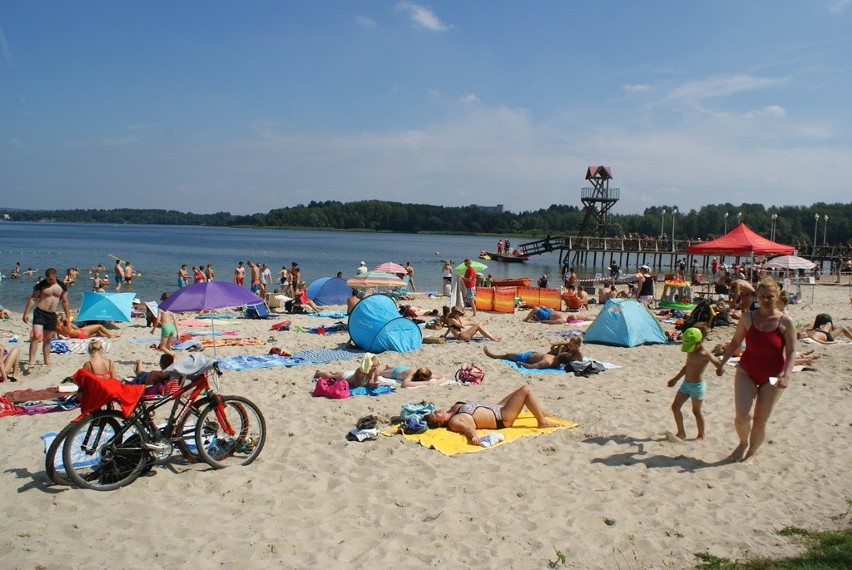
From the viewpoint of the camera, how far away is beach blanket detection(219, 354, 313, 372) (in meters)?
10.2

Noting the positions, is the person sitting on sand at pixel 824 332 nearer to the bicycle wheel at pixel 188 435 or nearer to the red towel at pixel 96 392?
the bicycle wheel at pixel 188 435

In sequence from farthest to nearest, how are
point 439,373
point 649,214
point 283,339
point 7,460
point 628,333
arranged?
point 649,214 < point 283,339 < point 628,333 < point 439,373 < point 7,460

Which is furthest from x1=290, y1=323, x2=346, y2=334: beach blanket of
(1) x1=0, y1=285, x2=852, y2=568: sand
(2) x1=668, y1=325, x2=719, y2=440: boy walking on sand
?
(2) x1=668, y1=325, x2=719, y2=440: boy walking on sand

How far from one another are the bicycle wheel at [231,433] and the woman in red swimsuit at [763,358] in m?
4.45

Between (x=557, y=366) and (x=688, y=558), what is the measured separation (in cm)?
616

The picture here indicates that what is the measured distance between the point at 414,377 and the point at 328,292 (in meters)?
11.5

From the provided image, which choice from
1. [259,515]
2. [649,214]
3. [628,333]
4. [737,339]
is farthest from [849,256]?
[649,214]

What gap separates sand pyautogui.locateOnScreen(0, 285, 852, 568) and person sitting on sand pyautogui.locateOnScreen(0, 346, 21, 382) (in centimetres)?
263

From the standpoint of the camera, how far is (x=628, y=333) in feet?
40.8

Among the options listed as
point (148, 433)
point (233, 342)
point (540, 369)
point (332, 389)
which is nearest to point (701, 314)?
point (540, 369)

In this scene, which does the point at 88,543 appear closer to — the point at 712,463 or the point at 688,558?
the point at 688,558

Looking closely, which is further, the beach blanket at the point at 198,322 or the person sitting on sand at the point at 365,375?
the beach blanket at the point at 198,322

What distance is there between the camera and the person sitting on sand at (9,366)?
9.08m

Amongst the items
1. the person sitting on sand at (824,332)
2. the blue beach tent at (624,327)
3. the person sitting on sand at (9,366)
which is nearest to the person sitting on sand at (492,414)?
the blue beach tent at (624,327)
